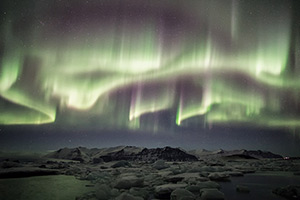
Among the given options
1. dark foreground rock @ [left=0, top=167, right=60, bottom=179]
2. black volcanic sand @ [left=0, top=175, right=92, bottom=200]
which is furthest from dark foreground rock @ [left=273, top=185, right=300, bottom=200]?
dark foreground rock @ [left=0, top=167, right=60, bottom=179]

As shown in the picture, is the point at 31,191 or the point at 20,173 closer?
the point at 31,191

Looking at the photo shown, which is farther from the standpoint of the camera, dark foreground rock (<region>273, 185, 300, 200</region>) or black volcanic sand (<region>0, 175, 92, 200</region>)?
black volcanic sand (<region>0, 175, 92, 200</region>)

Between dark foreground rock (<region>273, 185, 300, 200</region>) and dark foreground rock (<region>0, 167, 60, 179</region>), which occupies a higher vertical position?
dark foreground rock (<region>273, 185, 300, 200</region>)

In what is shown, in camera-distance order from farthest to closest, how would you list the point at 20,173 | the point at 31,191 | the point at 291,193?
the point at 20,173
the point at 31,191
the point at 291,193

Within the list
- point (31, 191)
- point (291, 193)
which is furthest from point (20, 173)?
point (291, 193)

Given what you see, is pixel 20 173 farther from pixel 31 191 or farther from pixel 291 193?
pixel 291 193

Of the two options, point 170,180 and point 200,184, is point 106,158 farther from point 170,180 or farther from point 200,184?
point 200,184

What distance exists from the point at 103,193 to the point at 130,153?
1670 inches

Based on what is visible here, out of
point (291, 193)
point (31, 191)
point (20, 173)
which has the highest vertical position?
point (291, 193)

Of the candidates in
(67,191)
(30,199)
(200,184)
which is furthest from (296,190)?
(30,199)

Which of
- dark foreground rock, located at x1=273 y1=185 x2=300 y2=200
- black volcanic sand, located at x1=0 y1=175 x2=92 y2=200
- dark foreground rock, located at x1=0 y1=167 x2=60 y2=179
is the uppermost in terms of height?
dark foreground rock, located at x1=273 y1=185 x2=300 y2=200

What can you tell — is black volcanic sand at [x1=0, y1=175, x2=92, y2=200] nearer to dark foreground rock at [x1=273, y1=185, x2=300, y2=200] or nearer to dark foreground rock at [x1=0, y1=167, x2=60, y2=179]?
dark foreground rock at [x1=0, y1=167, x2=60, y2=179]

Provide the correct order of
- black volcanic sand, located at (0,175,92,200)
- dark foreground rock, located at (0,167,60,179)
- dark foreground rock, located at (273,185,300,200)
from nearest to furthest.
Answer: dark foreground rock, located at (273,185,300,200) < black volcanic sand, located at (0,175,92,200) < dark foreground rock, located at (0,167,60,179)

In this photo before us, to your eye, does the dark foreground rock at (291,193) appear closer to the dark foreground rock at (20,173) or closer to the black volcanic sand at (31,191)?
the black volcanic sand at (31,191)
